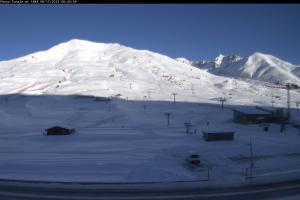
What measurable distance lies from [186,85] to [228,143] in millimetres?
101814

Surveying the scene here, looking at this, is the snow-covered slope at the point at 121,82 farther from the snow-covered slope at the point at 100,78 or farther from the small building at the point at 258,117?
the small building at the point at 258,117

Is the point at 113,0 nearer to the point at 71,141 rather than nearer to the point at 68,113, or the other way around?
the point at 71,141

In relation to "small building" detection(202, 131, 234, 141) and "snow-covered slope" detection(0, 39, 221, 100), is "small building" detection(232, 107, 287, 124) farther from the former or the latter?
"snow-covered slope" detection(0, 39, 221, 100)

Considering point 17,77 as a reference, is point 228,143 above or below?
below

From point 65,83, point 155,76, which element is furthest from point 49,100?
point 155,76

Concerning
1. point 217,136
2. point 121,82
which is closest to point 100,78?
point 121,82

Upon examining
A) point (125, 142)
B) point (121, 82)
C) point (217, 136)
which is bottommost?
point (125, 142)

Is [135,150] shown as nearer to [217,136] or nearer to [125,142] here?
[125,142]

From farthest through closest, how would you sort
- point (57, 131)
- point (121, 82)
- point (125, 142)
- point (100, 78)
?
point (100, 78) < point (121, 82) < point (57, 131) < point (125, 142)

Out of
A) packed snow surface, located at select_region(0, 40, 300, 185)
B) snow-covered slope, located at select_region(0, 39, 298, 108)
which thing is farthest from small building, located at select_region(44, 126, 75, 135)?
snow-covered slope, located at select_region(0, 39, 298, 108)

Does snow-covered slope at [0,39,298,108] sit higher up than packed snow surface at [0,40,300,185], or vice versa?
snow-covered slope at [0,39,298,108]

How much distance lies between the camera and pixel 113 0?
28.2ft

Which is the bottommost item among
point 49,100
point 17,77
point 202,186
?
point 202,186

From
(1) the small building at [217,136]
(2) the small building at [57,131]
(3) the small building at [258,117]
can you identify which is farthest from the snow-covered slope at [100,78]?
(1) the small building at [217,136]
